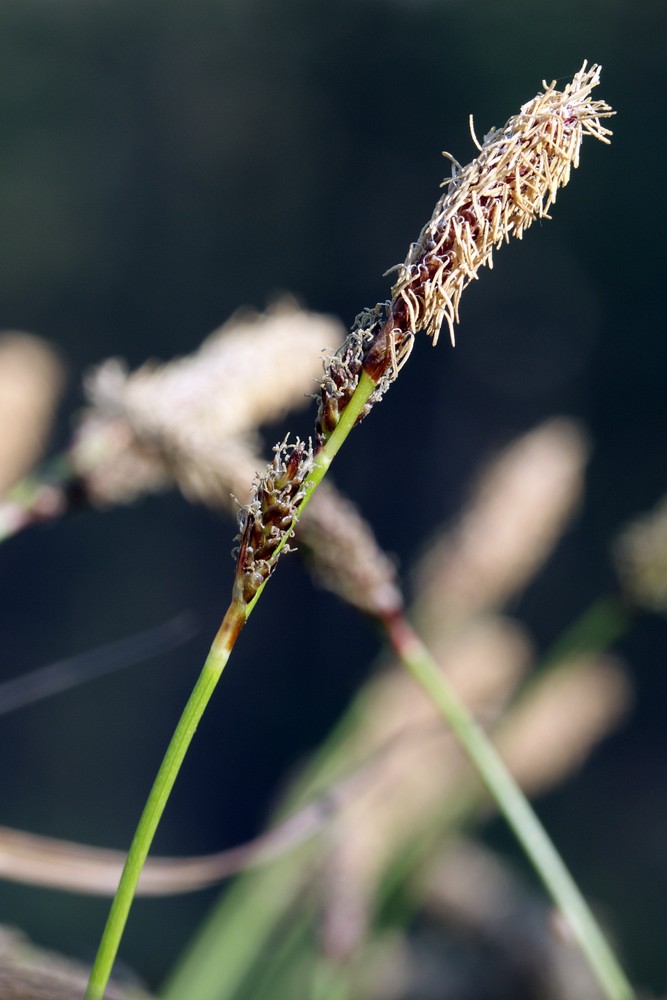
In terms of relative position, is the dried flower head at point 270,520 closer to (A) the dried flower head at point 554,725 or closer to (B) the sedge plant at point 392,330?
(B) the sedge plant at point 392,330

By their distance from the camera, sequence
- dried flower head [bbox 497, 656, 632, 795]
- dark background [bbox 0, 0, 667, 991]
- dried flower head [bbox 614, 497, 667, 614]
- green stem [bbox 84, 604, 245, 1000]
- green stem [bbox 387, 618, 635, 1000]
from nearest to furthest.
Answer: green stem [bbox 84, 604, 245, 1000] < green stem [bbox 387, 618, 635, 1000] < dried flower head [bbox 614, 497, 667, 614] < dried flower head [bbox 497, 656, 632, 795] < dark background [bbox 0, 0, 667, 991]

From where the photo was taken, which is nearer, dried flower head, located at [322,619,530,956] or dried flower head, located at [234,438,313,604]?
dried flower head, located at [234,438,313,604]

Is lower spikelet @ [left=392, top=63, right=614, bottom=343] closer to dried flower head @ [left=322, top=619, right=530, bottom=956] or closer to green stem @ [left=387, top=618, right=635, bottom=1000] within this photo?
green stem @ [left=387, top=618, right=635, bottom=1000]

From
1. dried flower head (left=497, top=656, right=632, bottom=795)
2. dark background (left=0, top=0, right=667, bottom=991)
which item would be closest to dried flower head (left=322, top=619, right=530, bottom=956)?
dried flower head (left=497, top=656, right=632, bottom=795)

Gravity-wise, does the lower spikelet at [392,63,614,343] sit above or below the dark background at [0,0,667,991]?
below

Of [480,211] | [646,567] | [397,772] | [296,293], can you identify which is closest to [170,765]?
[480,211]

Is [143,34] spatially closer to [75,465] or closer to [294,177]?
[294,177]

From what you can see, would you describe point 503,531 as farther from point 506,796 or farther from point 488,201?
point 488,201
